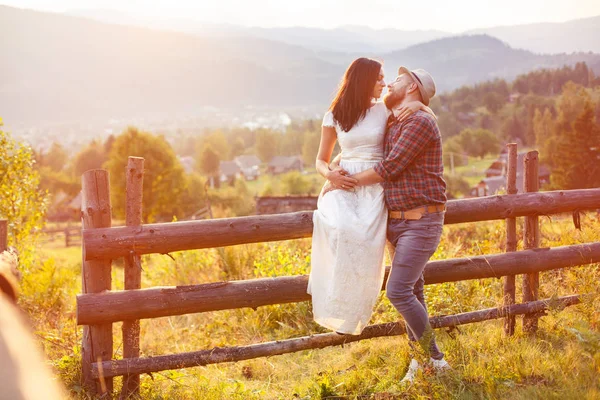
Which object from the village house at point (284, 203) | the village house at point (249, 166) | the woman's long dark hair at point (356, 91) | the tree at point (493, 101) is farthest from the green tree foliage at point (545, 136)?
the village house at point (249, 166)

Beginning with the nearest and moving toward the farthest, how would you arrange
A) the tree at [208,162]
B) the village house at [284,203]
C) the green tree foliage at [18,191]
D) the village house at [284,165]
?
the green tree foliage at [18,191], the village house at [284,203], the tree at [208,162], the village house at [284,165]

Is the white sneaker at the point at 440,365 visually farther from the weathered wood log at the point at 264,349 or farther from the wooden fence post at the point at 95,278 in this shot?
the wooden fence post at the point at 95,278

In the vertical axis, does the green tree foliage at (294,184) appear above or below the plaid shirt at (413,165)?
below

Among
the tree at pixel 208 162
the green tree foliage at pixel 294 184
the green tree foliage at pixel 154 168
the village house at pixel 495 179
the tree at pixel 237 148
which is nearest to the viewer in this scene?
the green tree foliage at pixel 154 168

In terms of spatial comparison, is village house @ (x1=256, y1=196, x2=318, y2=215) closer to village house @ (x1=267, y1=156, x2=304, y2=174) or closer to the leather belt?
the leather belt

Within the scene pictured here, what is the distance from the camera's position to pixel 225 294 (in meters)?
4.54

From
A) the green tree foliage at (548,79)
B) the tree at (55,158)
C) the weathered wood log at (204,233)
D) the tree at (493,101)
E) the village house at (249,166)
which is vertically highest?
the green tree foliage at (548,79)

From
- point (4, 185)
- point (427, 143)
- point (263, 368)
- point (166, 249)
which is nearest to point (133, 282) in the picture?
point (166, 249)

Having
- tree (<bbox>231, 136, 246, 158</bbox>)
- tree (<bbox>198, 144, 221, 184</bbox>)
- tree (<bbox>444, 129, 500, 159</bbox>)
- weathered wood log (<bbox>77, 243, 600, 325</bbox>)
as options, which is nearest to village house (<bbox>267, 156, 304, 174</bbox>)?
tree (<bbox>231, 136, 246, 158</bbox>)

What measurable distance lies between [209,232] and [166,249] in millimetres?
370

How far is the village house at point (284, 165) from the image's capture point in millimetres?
123562

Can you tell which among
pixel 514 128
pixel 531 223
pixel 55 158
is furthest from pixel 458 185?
pixel 531 223

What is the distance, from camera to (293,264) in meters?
7.59

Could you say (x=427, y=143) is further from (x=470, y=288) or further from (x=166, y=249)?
(x=470, y=288)
